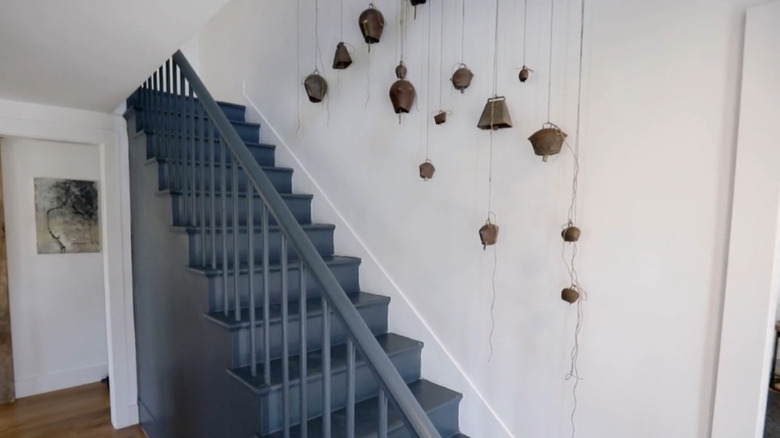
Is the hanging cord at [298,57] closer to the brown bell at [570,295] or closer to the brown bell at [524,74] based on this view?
the brown bell at [524,74]

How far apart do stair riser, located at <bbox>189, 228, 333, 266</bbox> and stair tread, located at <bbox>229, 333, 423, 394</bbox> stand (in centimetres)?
55

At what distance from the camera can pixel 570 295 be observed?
5.22 ft

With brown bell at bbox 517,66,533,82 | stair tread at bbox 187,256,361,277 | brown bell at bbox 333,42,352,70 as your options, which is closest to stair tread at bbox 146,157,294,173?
stair tread at bbox 187,256,361,277

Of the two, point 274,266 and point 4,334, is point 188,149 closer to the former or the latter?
point 274,266

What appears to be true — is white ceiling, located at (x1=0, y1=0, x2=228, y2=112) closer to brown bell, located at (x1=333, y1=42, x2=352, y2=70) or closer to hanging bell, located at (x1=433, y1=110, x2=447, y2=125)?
brown bell, located at (x1=333, y1=42, x2=352, y2=70)

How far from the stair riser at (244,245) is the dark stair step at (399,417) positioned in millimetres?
803

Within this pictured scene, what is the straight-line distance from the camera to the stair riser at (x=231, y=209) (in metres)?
2.28

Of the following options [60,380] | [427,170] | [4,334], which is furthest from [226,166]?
[60,380]

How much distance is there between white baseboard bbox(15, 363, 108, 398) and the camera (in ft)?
10.5

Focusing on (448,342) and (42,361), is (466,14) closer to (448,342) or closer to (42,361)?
(448,342)

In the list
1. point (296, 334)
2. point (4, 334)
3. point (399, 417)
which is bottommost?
point (4, 334)

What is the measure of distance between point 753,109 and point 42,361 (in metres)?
4.64

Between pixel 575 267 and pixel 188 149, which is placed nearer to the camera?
pixel 575 267

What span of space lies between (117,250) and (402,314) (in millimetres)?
2010
